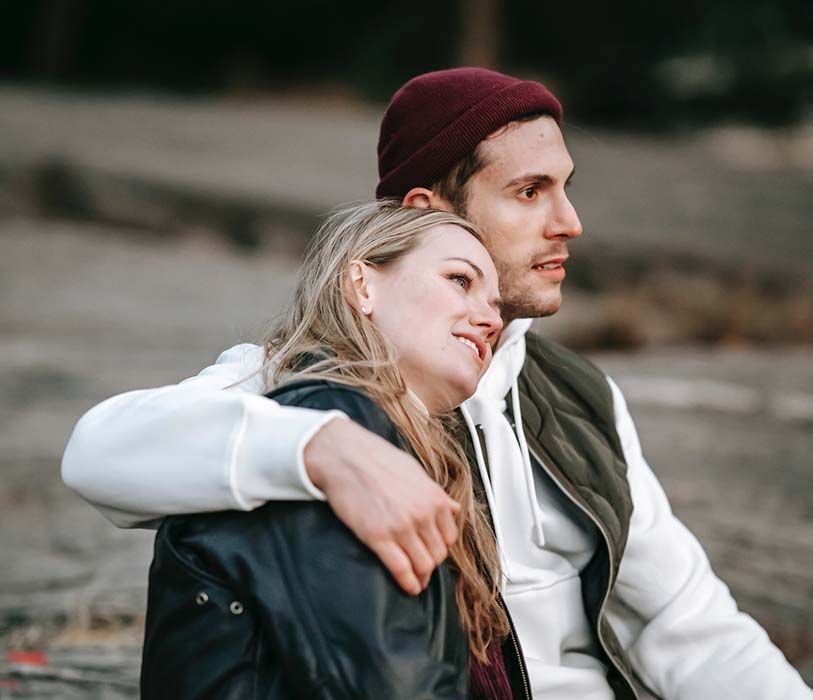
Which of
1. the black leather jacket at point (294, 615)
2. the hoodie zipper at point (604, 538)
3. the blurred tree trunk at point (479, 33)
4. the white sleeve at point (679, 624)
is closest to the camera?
the black leather jacket at point (294, 615)

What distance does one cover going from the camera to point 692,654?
222 centimetres

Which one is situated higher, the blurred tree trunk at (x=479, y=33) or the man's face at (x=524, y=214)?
the man's face at (x=524, y=214)

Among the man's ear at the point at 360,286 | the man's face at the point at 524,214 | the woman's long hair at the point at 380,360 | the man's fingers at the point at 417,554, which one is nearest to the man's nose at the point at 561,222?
the man's face at the point at 524,214

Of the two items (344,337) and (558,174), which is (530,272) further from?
(344,337)

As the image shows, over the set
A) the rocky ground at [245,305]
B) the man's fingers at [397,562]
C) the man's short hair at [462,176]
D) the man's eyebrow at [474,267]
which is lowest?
the rocky ground at [245,305]

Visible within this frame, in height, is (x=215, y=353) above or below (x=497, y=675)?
below

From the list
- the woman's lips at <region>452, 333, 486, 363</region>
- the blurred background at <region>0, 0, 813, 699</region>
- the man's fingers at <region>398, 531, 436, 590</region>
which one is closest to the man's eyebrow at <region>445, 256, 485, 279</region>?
the woman's lips at <region>452, 333, 486, 363</region>

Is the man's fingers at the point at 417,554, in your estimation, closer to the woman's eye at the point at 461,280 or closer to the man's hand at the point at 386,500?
the man's hand at the point at 386,500

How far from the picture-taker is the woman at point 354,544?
147 centimetres

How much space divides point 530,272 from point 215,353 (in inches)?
153

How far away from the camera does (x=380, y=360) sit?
1706 millimetres

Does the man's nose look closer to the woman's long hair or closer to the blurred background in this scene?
the woman's long hair

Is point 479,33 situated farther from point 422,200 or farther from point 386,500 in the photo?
point 386,500

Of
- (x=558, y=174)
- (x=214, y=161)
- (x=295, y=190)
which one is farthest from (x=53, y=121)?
(x=558, y=174)
